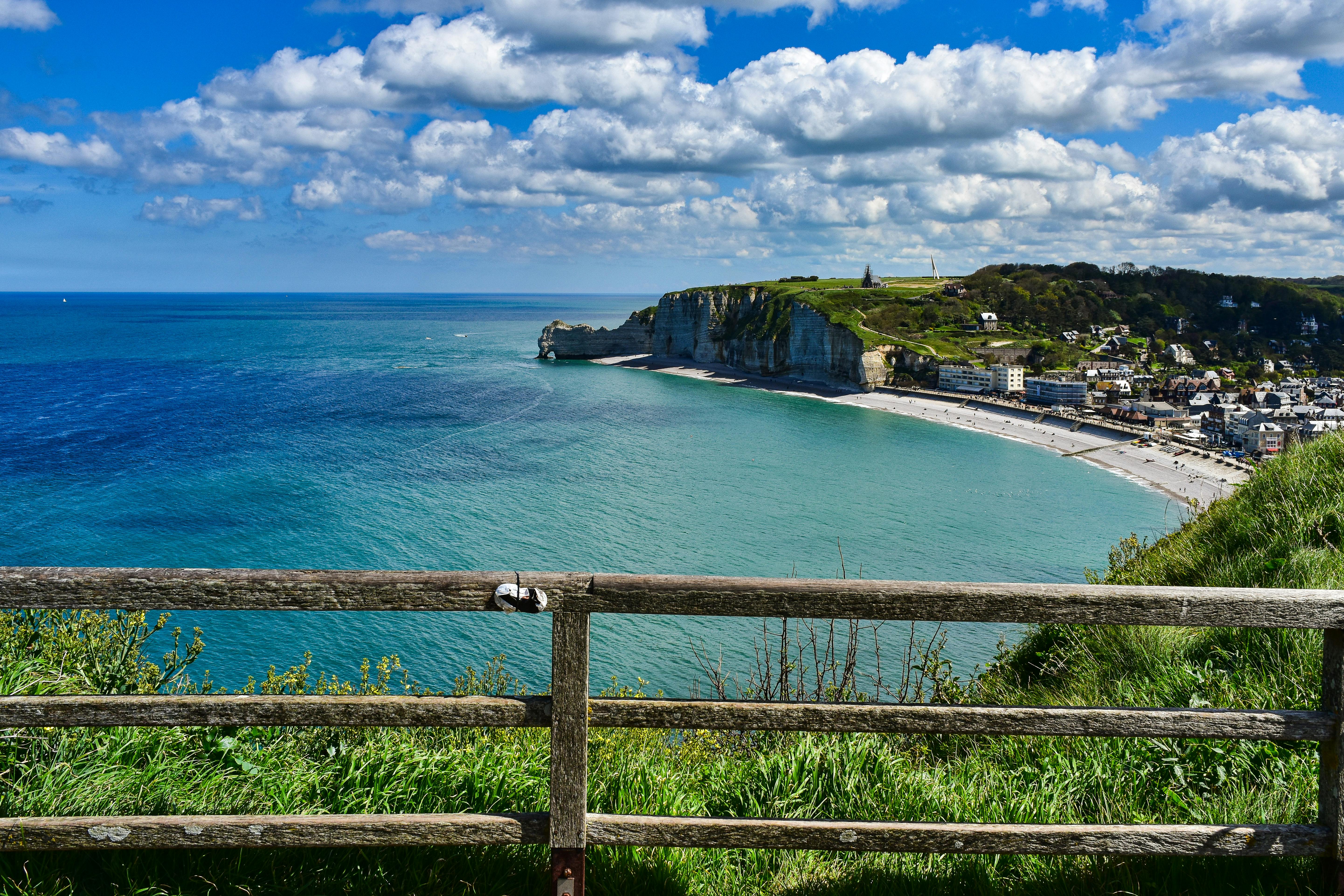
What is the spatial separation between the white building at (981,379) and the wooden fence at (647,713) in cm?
9419

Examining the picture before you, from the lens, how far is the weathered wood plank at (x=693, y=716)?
2734 mm

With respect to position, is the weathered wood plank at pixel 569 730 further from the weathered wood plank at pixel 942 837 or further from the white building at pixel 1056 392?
the white building at pixel 1056 392

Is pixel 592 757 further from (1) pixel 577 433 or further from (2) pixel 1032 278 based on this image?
(2) pixel 1032 278

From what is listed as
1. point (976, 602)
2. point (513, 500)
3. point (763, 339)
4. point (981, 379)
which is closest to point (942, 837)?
point (976, 602)

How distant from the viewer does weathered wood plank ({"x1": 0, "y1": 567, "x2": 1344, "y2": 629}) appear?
2660 millimetres

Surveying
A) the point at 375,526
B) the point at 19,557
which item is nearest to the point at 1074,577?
the point at 375,526

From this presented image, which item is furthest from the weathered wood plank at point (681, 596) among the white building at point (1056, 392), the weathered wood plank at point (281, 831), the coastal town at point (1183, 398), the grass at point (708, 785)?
the white building at point (1056, 392)

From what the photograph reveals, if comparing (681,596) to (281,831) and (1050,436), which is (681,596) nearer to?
(281,831)

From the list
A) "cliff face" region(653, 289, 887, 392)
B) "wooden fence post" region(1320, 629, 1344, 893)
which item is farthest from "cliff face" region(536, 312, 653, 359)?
"wooden fence post" region(1320, 629, 1344, 893)

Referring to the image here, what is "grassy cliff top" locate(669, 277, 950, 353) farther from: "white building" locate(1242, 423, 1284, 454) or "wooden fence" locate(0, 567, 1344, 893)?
"wooden fence" locate(0, 567, 1344, 893)

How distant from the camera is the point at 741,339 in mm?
122438

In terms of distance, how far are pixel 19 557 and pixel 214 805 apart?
120 feet

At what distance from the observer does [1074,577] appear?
1336 inches

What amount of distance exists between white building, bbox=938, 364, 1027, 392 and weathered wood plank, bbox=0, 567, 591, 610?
95238 millimetres
